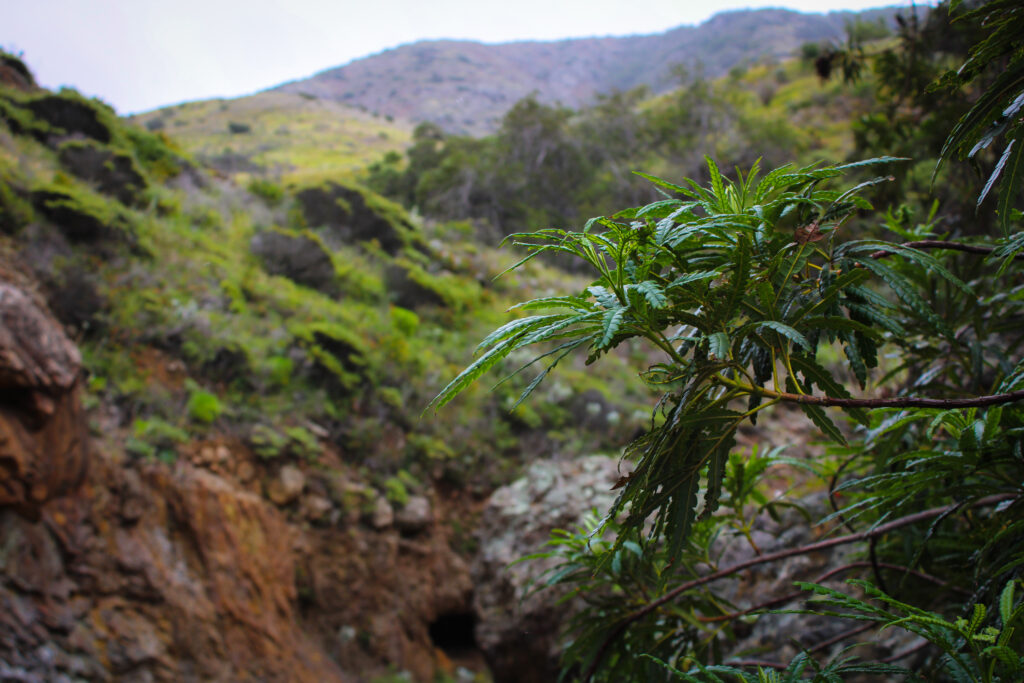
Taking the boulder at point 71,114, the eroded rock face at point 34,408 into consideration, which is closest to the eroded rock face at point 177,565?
the eroded rock face at point 34,408

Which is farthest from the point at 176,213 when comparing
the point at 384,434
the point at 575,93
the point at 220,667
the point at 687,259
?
the point at 575,93

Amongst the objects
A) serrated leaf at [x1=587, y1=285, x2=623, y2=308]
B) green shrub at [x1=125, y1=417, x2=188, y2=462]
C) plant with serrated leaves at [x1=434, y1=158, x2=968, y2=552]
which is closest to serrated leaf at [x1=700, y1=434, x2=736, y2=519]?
plant with serrated leaves at [x1=434, y1=158, x2=968, y2=552]

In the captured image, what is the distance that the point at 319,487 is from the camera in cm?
533

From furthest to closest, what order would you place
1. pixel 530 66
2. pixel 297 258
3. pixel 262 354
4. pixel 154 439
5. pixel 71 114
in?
1. pixel 530 66
2. pixel 297 258
3. pixel 71 114
4. pixel 262 354
5. pixel 154 439

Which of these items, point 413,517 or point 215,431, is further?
point 413,517

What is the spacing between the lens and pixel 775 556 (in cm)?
144

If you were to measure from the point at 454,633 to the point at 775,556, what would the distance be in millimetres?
5185

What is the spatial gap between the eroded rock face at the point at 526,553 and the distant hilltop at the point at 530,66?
4149 cm

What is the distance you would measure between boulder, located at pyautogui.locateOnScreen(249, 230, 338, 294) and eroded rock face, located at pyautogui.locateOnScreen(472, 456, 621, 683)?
414 centimetres

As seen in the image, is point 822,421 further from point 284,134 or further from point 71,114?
point 284,134

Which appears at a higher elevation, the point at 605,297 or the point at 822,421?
the point at 605,297

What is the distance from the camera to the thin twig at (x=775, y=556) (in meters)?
1.24

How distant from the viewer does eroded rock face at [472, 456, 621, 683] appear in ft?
14.4

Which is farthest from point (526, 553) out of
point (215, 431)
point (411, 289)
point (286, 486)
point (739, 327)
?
point (411, 289)
